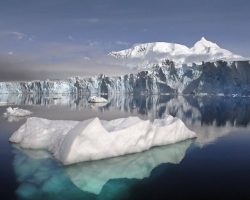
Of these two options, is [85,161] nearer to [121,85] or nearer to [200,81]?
[200,81]

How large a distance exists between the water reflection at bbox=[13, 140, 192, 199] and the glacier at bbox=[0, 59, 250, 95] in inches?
2189

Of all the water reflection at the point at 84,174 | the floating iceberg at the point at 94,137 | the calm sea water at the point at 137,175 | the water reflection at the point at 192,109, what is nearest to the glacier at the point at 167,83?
the water reflection at the point at 192,109

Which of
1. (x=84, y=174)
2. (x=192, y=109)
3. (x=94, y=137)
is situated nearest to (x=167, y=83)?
(x=192, y=109)

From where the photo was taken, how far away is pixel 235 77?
62125 mm

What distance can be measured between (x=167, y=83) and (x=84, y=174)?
69.7 m

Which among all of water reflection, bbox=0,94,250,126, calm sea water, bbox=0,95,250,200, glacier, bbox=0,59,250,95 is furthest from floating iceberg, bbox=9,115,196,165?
glacier, bbox=0,59,250,95

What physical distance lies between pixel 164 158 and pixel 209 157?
2.24 metres

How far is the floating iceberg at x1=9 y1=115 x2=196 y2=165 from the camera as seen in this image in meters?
10.9

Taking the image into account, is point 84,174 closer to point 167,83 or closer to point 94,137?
point 94,137

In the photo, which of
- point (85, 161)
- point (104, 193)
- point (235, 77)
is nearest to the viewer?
point (104, 193)

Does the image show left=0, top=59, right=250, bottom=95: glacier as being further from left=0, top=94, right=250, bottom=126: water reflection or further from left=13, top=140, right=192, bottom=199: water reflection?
left=13, top=140, right=192, bottom=199: water reflection

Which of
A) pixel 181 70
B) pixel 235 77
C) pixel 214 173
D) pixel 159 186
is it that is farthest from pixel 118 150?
pixel 181 70

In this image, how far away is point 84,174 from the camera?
9820mm

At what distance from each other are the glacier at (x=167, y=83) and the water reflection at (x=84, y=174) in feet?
182
